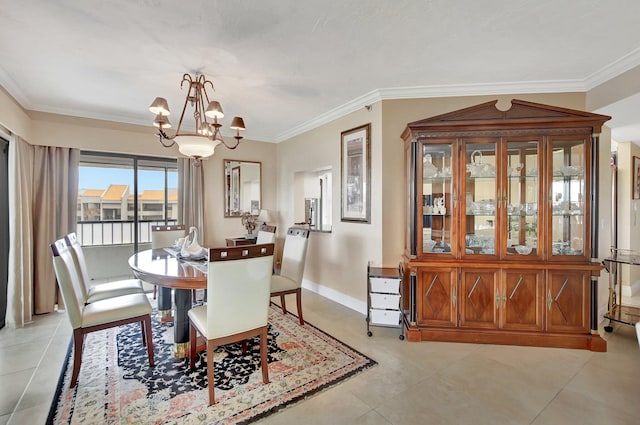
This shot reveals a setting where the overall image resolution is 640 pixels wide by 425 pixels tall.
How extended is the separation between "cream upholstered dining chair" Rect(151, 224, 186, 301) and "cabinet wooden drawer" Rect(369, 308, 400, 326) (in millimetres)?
2810

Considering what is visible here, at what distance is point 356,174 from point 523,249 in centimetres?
198

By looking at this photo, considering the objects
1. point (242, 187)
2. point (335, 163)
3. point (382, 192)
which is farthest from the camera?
point (242, 187)

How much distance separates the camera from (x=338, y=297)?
411cm

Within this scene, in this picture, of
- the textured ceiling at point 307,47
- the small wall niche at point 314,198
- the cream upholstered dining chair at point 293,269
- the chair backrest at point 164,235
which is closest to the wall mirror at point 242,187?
the small wall niche at point 314,198

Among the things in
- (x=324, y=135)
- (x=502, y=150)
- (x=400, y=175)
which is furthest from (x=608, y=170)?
(x=324, y=135)

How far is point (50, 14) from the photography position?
1990mm

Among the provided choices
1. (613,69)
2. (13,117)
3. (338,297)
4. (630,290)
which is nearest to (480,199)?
(613,69)

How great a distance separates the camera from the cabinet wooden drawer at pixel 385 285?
3010mm

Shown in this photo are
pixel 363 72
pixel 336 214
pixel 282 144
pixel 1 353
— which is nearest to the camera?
pixel 1 353

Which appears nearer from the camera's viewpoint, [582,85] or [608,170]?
[582,85]

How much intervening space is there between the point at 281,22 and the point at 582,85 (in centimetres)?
312

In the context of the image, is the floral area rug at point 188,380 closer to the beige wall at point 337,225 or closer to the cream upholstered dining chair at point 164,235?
the beige wall at point 337,225

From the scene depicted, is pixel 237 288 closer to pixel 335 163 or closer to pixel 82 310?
pixel 82 310

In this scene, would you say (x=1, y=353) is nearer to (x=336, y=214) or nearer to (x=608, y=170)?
(x=336, y=214)
